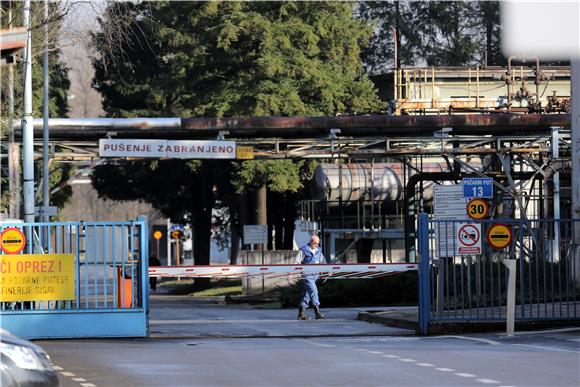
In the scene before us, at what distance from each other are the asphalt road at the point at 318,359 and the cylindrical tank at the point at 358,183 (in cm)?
2273

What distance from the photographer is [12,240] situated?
1952cm

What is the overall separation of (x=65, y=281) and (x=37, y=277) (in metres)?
0.44

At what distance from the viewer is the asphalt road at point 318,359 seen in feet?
44.7

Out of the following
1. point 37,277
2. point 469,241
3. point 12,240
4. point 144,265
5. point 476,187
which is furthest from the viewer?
point 476,187

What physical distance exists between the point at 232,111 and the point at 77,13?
27.4 meters

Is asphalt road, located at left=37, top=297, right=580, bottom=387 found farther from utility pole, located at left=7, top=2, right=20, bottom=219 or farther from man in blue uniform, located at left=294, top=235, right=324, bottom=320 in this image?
utility pole, located at left=7, top=2, right=20, bottom=219

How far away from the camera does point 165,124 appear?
121 feet

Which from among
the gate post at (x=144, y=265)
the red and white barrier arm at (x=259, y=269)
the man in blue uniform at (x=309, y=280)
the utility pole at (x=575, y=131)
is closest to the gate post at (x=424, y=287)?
the red and white barrier arm at (x=259, y=269)

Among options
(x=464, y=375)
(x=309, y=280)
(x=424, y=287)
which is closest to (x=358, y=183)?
(x=309, y=280)

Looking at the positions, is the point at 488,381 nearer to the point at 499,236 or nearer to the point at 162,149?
the point at 499,236

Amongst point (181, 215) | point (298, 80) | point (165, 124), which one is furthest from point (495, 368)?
point (181, 215)

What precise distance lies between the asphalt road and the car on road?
2893 millimetres

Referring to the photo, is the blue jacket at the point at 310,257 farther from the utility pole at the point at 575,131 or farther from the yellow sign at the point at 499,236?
the yellow sign at the point at 499,236

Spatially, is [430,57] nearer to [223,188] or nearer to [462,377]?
[223,188]
